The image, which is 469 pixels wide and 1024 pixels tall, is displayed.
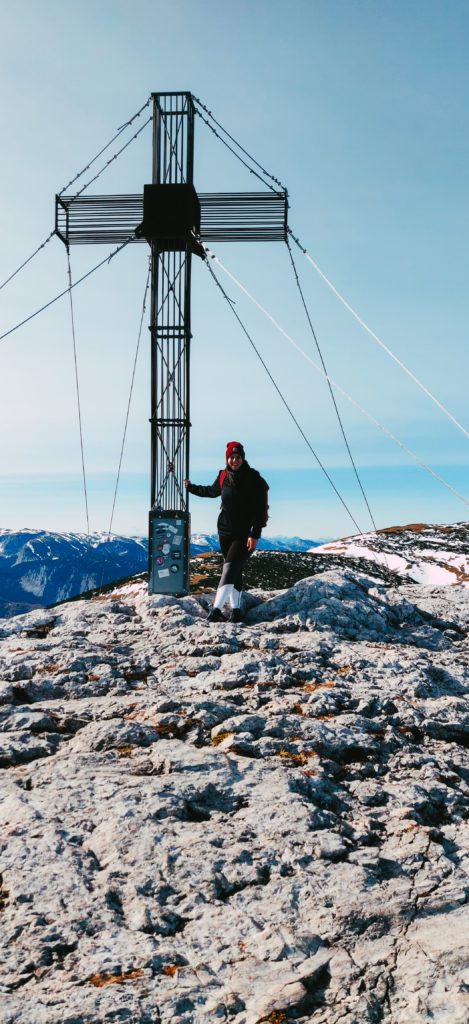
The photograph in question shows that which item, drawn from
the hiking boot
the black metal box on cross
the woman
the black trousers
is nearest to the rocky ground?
the hiking boot

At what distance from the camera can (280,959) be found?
3.92 m

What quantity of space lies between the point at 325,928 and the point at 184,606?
7.44 metres

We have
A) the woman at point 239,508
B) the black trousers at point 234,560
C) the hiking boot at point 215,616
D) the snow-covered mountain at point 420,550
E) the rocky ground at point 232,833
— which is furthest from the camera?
the snow-covered mountain at point 420,550

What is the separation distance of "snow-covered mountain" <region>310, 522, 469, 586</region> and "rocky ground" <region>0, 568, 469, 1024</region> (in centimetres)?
9943

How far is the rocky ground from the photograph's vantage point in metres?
3.72

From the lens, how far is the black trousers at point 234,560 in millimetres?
11578

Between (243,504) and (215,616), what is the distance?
2.29 metres

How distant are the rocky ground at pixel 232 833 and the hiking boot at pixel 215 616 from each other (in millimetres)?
1565

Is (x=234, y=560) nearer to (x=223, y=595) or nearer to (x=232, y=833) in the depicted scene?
(x=223, y=595)

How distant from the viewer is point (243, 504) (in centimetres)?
1204

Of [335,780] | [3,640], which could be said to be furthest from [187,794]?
[3,640]

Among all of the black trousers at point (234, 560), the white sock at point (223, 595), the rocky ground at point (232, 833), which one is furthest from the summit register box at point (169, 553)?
the rocky ground at point (232, 833)

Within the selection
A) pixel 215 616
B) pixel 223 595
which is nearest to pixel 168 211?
pixel 223 595

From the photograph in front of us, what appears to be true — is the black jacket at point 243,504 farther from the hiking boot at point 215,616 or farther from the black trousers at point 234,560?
the hiking boot at point 215,616
